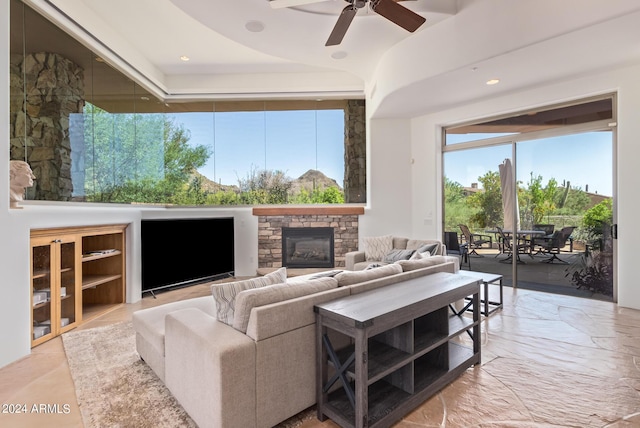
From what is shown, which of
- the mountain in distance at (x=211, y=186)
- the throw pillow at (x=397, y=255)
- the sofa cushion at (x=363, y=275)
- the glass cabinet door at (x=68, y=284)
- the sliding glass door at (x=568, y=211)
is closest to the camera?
the sofa cushion at (x=363, y=275)

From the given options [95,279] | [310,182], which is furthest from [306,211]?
[95,279]

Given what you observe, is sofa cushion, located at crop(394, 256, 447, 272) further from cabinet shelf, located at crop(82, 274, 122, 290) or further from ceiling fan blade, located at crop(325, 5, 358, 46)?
cabinet shelf, located at crop(82, 274, 122, 290)

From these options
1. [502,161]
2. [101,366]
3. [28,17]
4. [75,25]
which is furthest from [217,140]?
[502,161]

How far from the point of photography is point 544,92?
4.42m

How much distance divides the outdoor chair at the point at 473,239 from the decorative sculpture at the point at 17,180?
604cm

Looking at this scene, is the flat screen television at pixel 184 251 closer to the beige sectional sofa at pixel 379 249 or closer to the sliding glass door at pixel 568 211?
the beige sectional sofa at pixel 379 249

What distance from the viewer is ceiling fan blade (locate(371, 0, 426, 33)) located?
277 centimetres

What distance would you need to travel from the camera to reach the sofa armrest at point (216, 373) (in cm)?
156

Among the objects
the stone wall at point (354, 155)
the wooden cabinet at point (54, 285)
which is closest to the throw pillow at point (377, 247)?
the stone wall at point (354, 155)

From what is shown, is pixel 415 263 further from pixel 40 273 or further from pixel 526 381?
pixel 40 273

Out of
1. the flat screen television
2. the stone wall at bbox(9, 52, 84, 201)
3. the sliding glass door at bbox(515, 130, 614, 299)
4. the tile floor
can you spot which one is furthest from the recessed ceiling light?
the sliding glass door at bbox(515, 130, 614, 299)

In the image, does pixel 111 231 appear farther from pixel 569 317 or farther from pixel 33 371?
pixel 569 317

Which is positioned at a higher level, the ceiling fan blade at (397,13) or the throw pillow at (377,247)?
the ceiling fan blade at (397,13)

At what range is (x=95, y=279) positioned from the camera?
157 inches
